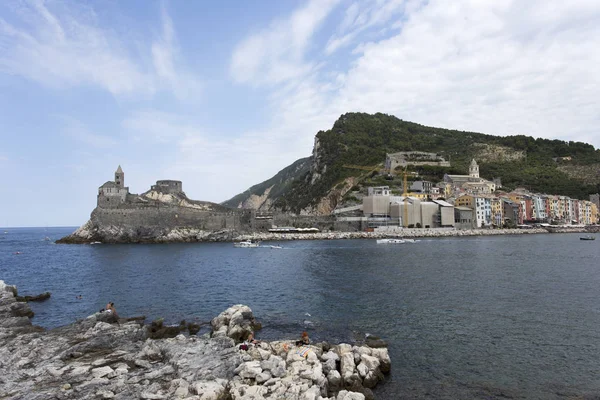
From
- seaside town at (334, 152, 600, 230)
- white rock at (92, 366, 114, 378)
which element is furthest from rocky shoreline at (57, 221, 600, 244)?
white rock at (92, 366, 114, 378)

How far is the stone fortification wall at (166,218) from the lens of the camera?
217ft

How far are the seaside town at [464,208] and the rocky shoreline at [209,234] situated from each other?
4.34 metres

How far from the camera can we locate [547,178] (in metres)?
98.5

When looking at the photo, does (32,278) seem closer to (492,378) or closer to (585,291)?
(492,378)

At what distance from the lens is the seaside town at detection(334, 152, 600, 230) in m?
76.4

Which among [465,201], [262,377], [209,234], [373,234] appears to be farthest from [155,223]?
[262,377]

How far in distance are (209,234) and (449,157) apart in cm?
7870

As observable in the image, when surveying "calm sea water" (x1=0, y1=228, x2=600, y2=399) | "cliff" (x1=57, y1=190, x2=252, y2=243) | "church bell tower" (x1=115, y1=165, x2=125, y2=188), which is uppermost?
"church bell tower" (x1=115, y1=165, x2=125, y2=188)

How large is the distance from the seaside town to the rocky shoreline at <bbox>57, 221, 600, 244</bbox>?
4336 mm

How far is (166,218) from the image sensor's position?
6794 centimetres

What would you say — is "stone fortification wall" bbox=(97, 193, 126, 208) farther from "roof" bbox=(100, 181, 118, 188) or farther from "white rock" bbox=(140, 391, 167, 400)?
"white rock" bbox=(140, 391, 167, 400)

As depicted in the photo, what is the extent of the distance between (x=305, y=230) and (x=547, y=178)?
69021 mm

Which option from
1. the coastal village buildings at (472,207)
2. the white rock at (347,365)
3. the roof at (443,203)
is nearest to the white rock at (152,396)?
the white rock at (347,365)

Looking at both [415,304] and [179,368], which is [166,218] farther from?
[179,368]
